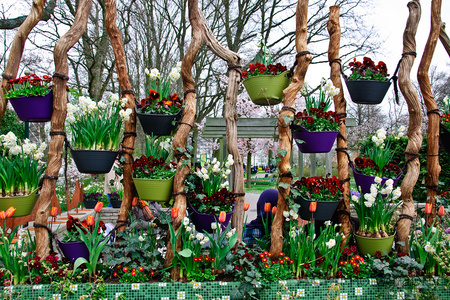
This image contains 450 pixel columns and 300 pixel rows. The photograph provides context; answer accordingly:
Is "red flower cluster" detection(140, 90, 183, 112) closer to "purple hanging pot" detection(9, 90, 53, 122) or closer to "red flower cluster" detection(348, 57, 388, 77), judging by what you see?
"purple hanging pot" detection(9, 90, 53, 122)

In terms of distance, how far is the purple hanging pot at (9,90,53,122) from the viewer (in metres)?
2.18

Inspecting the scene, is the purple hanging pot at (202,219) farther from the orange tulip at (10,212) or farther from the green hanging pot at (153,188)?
the orange tulip at (10,212)

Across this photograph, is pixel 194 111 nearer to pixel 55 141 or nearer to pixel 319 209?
pixel 55 141

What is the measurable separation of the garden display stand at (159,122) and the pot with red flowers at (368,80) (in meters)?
1.27

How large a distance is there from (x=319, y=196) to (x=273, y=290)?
0.67 metres

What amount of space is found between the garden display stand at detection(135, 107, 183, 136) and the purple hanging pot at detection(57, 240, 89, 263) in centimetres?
85

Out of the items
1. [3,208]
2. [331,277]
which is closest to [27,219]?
[3,208]

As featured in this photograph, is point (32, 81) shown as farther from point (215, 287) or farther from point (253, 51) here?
point (253, 51)

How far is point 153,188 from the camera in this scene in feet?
7.30

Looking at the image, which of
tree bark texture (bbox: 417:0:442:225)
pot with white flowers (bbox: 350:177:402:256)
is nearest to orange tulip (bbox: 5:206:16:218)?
pot with white flowers (bbox: 350:177:402:256)

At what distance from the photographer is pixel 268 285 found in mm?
2090

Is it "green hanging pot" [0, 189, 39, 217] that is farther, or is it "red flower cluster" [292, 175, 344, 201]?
"red flower cluster" [292, 175, 344, 201]

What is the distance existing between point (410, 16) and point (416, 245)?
164 cm

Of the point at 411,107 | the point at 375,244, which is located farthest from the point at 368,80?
the point at 375,244
